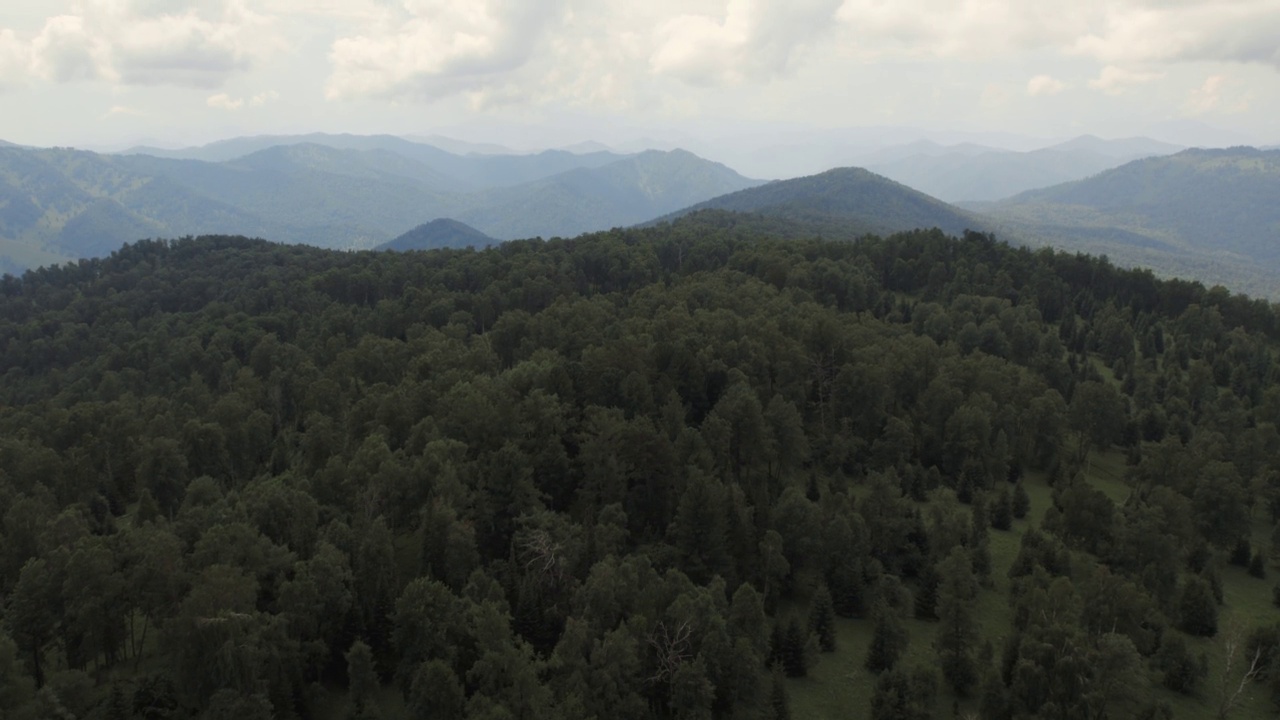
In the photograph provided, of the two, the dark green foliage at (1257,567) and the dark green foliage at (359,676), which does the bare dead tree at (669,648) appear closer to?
the dark green foliage at (359,676)

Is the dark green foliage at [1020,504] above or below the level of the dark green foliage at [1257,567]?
above

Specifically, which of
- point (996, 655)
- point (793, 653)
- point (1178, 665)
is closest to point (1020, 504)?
point (1178, 665)

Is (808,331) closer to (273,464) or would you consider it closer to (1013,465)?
(1013,465)

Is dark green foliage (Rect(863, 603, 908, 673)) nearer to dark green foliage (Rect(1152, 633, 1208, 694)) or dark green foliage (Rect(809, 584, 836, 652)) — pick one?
dark green foliage (Rect(809, 584, 836, 652))

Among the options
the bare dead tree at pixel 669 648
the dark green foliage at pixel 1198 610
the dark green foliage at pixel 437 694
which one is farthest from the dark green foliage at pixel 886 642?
the dark green foliage at pixel 437 694

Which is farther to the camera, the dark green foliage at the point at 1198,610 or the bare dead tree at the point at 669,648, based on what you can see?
the dark green foliage at the point at 1198,610

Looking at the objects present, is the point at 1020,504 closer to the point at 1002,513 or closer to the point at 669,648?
the point at 1002,513

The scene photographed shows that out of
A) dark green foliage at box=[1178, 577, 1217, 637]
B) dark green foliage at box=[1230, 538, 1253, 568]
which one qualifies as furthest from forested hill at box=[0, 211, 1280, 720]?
dark green foliage at box=[1230, 538, 1253, 568]

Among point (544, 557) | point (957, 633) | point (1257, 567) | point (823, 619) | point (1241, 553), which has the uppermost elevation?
point (544, 557)
